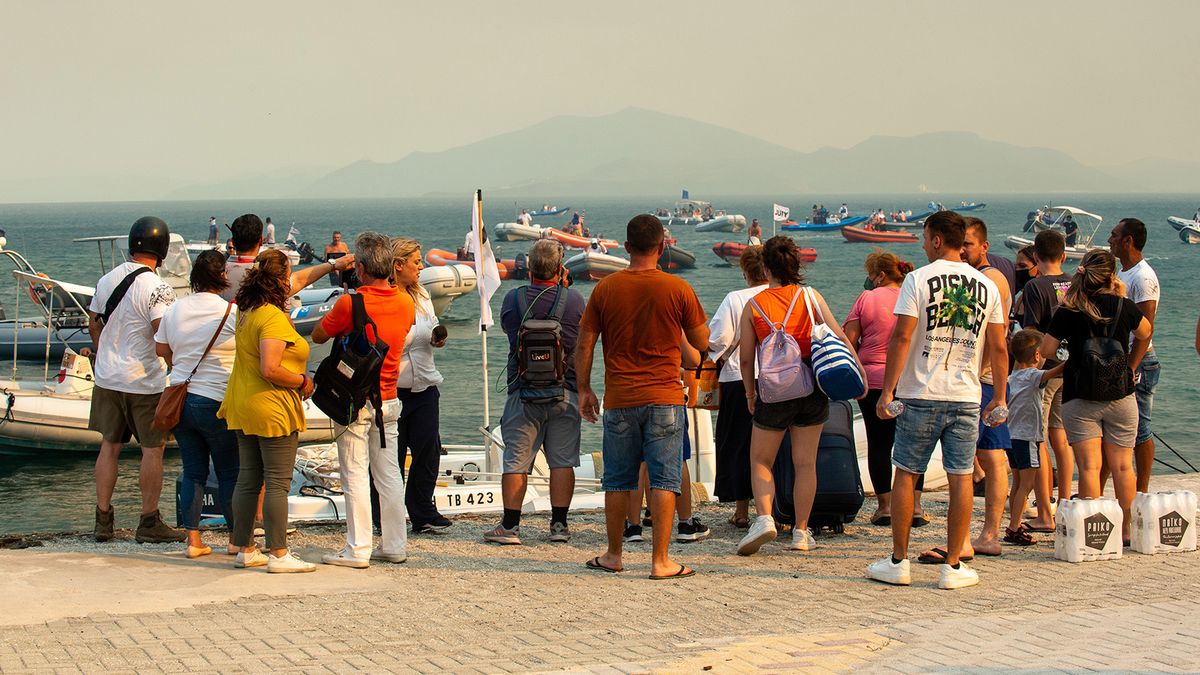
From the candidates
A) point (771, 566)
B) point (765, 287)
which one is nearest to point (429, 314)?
point (765, 287)

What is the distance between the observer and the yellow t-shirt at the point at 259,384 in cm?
589

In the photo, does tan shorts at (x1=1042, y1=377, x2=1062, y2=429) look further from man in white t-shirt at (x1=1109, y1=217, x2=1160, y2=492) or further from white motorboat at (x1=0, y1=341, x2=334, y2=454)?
white motorboat at (x1=0, y1=341, x2=334, y2=454)

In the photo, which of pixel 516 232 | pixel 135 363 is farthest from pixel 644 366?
pixel 516 232

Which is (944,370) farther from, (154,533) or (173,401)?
(154,533)

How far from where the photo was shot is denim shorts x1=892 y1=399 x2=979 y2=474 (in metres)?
5.97

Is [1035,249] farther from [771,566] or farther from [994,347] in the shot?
[771,566]

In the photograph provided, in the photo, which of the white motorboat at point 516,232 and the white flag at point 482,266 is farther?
the white motorboat at point 516,232

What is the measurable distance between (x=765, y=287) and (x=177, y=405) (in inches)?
130

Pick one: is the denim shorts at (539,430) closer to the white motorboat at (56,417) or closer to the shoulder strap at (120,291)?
the shoulder strap at (120,291)

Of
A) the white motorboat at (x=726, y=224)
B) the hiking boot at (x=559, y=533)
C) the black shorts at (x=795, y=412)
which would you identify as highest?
the white motorboat at (x=726, y=224)

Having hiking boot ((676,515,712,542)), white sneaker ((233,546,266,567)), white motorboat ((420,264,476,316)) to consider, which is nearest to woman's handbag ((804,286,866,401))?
hiking boot ((676,515,712,542))

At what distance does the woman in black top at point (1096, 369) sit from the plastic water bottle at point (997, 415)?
783 mm

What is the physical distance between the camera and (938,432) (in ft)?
19.8

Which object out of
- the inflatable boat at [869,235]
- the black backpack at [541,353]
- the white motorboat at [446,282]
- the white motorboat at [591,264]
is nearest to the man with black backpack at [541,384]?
the black backpack at [541,353]
